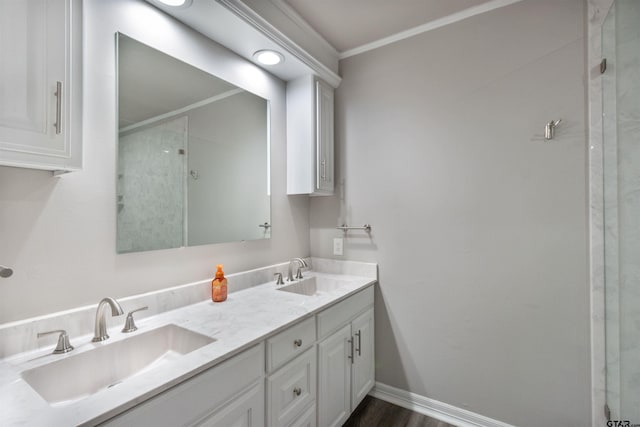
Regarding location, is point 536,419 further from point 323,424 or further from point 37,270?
point 37,270

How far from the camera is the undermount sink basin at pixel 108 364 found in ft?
3.09

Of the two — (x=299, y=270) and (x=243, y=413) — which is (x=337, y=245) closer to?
(x=299, y=270)

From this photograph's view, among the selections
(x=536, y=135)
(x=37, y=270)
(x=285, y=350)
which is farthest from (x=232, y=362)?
(x=536, y=135)

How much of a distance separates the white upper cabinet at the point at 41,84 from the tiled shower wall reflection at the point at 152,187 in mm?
335

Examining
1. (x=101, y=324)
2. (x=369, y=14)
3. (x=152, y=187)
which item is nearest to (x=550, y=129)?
(x=369, y=14)

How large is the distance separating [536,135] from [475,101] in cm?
39

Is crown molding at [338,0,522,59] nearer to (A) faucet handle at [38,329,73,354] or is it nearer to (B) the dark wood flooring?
(A) faucet handle at [38,329,73,354]

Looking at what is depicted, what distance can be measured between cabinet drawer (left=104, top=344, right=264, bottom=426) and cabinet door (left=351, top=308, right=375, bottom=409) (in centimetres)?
86

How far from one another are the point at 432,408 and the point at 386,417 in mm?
300

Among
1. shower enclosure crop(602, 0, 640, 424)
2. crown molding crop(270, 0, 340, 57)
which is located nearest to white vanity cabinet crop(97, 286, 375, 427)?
shower enclosure crop(602, 0, 640, 424)

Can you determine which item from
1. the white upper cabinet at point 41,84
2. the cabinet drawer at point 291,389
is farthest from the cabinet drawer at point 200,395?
the white upper cabinet at point 41,84

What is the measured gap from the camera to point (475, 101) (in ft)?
5.96

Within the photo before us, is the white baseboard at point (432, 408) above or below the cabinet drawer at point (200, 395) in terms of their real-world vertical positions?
below

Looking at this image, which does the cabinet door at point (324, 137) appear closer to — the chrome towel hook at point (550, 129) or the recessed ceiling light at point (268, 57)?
the recessed ceiling light at point (268, 57)
